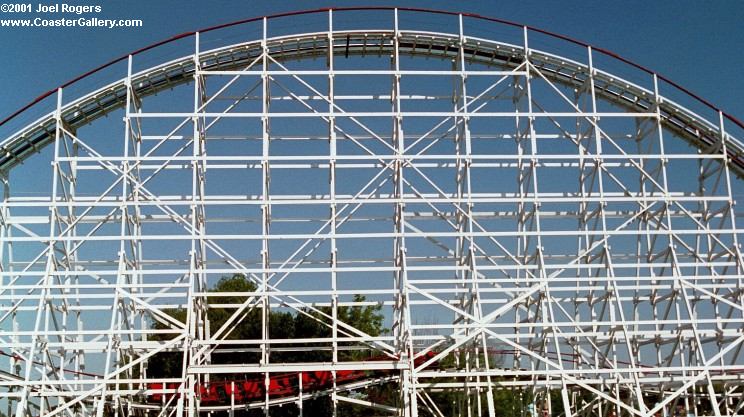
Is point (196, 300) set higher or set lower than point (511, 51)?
lower

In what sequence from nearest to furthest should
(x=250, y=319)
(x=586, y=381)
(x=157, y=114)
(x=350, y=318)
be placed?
(x=586, y=381) → (x=157, y=114) → (x=250, y=319) → (x=350, y=318)

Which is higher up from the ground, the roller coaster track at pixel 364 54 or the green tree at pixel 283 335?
the roller coaster track at pixel 364 54

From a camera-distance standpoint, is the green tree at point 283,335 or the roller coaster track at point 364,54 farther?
the green tree at point 283,335

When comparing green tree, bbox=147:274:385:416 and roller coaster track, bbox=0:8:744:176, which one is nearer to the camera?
roller coaster track, bbox=0:8:744:176

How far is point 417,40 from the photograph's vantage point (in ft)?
69.3

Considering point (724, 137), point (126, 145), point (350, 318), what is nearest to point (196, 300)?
point (126, 145)

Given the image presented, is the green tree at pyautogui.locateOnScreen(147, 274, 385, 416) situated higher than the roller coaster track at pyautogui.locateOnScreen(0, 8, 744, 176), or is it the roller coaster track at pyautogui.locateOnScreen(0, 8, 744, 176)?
the roller coaster track at pyautogui.locateOnScreen(0, 8, 744, 176)

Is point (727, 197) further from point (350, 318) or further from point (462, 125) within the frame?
point (350, 318)

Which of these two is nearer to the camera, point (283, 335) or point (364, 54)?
point (364, 54)

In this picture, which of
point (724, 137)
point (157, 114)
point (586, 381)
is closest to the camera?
point (586, 381)

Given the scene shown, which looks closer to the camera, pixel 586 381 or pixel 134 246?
pixel 586 381

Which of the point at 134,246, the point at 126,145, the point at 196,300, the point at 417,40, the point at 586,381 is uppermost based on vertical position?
the point at 417,40

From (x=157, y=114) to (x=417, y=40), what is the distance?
21.5 ft

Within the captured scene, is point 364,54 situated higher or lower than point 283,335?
higher
